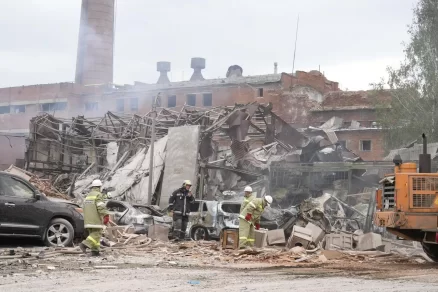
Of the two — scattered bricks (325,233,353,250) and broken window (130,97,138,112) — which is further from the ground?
broken window (130,97,138,112)

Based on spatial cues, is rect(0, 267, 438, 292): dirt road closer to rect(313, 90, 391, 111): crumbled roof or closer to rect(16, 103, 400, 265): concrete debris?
rect(16, 103, 400, 265): concrete debris

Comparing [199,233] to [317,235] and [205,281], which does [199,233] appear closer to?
[317,235]

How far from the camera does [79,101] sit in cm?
6506

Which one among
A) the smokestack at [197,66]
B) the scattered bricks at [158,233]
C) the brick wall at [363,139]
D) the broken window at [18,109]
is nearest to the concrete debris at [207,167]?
the scattered bricks at [158,233]

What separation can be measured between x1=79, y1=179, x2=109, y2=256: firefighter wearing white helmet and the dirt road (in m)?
2.49

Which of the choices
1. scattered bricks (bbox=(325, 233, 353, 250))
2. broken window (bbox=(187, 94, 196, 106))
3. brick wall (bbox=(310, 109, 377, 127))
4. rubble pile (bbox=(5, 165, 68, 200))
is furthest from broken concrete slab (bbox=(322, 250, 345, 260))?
broken window (bbox=(187, 94, 196, 106))

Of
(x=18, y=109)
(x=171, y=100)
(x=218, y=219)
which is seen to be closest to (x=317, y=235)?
(x=218, y=219)

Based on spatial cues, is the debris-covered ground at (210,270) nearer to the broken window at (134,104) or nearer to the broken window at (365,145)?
the broken window at (365,145)

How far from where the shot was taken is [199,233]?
2297 centimetres

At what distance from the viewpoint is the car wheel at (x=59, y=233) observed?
54.0 feet

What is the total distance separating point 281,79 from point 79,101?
1876 centimetres

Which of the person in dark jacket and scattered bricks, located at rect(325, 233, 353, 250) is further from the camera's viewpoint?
the person in dark jacket

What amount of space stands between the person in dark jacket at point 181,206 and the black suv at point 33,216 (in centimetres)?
388

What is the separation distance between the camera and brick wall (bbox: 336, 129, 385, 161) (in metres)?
53.0
